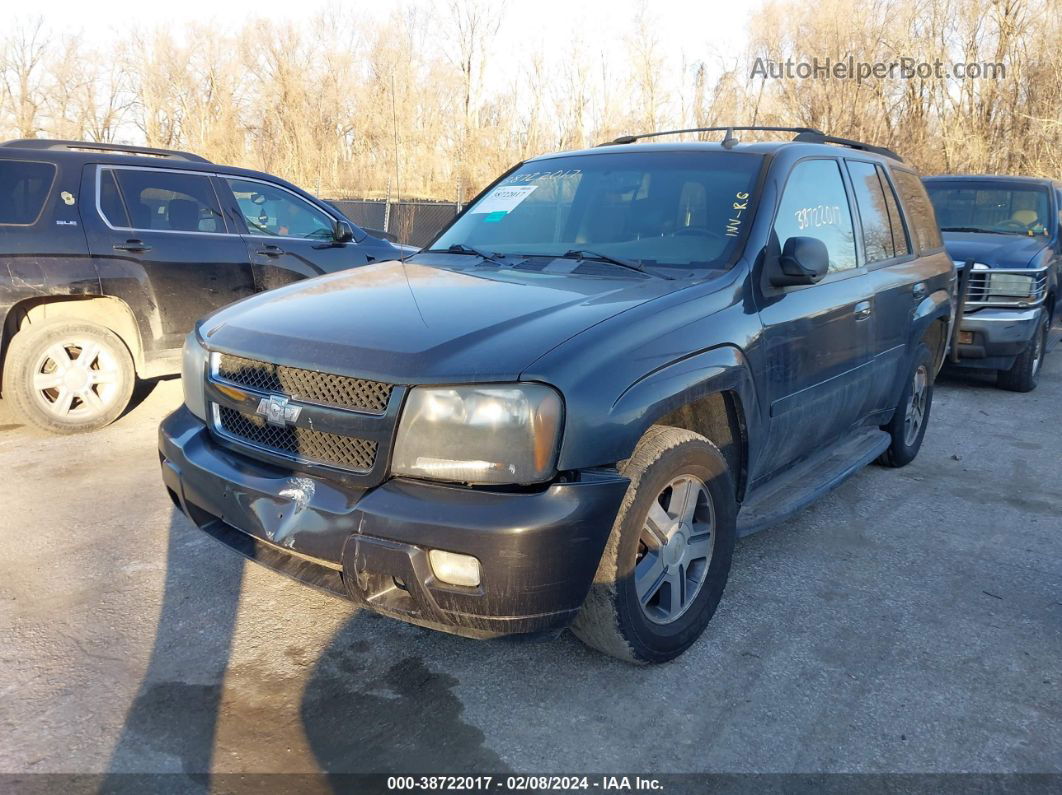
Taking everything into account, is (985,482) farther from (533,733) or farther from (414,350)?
(414,350)

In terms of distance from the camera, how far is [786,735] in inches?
103

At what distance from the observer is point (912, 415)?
5.34 meters

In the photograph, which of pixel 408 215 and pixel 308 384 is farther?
pixel 408 215

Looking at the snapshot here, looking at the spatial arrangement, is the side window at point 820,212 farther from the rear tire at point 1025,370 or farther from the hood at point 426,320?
the rear tire at point 1025,370

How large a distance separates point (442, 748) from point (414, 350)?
118cm

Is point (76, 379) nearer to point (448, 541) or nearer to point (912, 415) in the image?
point (448, 541)

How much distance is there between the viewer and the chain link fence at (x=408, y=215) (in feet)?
65.4

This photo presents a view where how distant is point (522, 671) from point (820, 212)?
2456mm

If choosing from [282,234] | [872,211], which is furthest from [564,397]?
[282,234]

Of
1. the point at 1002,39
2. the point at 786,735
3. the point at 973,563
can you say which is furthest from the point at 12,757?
the point at 1002,39

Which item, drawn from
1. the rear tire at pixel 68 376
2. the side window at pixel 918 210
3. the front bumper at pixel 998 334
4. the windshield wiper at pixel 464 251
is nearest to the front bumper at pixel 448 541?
the windshield wiper at pixel 464 251

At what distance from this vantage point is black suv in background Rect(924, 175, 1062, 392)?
24.0ft

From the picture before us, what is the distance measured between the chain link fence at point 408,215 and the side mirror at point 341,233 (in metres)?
12.7

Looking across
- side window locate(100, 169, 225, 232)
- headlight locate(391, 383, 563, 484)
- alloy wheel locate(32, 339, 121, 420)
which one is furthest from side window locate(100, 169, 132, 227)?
headlight locate(391, 383, 563, 484)
